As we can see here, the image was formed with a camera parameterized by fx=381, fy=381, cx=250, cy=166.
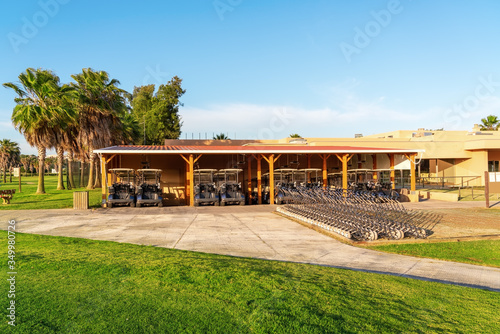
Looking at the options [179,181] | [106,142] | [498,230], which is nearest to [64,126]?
[106,142]

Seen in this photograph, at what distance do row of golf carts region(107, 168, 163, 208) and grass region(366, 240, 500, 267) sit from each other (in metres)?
12.3

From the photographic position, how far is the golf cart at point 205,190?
19391 millimetres

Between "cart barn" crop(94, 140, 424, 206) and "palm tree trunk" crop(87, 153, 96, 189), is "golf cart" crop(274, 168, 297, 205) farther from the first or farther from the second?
"palm tree trunk" crop(87, 153, 96, 189)

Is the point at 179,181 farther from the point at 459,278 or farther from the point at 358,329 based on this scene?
the point at 358,329

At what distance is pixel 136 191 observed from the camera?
1936 centimetres

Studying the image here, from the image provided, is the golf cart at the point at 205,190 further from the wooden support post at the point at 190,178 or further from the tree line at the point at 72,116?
the tree line at the point at 72,116

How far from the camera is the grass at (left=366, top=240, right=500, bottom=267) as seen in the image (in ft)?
27.1

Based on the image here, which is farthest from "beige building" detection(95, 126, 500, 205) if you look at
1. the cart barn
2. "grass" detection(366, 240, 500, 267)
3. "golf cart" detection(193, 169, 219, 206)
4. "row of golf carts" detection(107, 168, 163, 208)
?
"grass" detection(366, 240, 500, 267)

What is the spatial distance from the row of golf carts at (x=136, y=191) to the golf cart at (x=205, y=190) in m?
1.85

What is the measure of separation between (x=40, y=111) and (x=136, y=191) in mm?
11402

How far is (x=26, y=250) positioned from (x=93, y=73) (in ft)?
90.2

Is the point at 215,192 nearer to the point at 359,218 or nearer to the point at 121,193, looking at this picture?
the point at 121,193

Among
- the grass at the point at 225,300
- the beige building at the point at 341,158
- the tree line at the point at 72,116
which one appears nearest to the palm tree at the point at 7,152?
the tree line at the point at 72,116

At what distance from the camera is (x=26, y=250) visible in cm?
726
